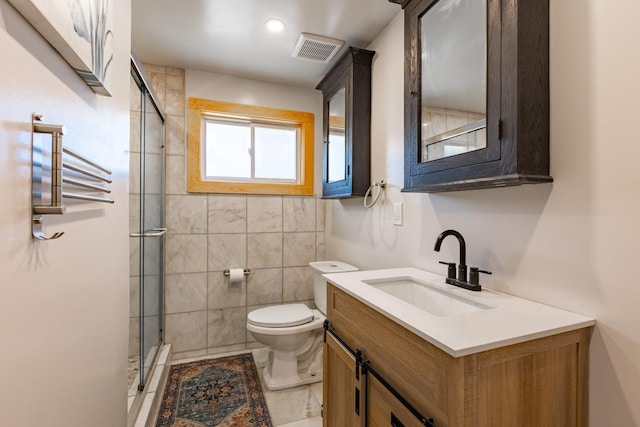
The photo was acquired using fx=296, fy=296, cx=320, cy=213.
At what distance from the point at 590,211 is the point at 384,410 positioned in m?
0.86

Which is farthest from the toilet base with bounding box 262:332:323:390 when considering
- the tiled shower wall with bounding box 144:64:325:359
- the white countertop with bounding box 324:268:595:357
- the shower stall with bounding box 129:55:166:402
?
the white countertop with bounding box 324:268:595:357

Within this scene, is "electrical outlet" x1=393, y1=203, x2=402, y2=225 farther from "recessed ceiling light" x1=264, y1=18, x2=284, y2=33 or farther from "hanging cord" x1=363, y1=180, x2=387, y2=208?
"recessed ceiling light" x1=264, y1=18, x2=284, y2=33

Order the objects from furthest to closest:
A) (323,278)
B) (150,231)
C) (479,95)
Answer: (323,278)
(150,231)
(479,95)

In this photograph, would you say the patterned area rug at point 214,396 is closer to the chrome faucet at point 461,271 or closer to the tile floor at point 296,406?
the tile floor at point 296,406

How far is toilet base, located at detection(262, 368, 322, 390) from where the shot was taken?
6.66ft

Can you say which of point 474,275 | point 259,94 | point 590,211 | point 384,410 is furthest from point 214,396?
point 259,94

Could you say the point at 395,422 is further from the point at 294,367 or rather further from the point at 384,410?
the point at 294,367

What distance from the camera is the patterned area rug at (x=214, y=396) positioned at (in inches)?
67.7

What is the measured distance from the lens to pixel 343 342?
1240 millimetres

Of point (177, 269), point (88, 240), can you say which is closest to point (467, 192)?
point (88, 240)

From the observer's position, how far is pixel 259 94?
260 centimetres

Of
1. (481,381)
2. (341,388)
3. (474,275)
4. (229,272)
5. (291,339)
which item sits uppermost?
(474,275)

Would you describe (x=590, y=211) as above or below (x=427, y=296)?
above

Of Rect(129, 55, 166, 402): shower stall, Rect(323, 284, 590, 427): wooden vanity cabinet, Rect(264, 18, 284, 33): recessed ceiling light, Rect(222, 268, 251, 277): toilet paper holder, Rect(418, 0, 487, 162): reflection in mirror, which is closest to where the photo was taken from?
Rect(323, 284, 590, 427): wooden vanity cabinet
